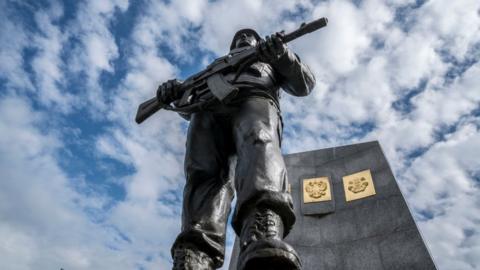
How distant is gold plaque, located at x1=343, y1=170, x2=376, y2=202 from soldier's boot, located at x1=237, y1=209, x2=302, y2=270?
674cm

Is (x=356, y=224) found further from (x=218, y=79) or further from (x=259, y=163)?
(x=259, y=163)

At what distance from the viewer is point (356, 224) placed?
307 inches

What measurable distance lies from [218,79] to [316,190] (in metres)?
6.22

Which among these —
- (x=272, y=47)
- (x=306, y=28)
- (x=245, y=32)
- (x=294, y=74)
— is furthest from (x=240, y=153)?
(x=245, y=32)

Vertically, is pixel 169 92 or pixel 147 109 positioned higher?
pixel 147 109

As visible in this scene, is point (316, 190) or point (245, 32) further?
point (316, 190)

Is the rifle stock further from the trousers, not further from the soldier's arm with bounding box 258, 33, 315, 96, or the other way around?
the soldier's arm with bounding box 258, 33, 315, 96

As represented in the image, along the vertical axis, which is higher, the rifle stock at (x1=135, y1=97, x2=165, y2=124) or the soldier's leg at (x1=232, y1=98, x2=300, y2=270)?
the rifle stock at (x1=135, y1=97, x2=165, y2=124)

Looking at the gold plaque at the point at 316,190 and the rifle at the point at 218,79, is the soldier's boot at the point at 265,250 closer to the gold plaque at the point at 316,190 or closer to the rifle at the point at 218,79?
the rifle at the point at 218,79

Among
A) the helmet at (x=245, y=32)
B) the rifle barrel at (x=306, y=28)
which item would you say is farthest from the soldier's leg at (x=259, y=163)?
the helmet at (x=245, y=32)

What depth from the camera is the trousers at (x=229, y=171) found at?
2.40 meters

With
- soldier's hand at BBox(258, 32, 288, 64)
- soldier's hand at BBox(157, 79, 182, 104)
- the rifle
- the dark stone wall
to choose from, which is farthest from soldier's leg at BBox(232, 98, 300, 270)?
the dark stone wall

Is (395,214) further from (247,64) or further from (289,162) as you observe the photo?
(247,64)

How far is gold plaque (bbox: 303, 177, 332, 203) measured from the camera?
8.79 meters
